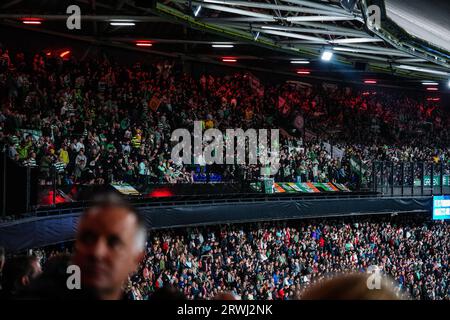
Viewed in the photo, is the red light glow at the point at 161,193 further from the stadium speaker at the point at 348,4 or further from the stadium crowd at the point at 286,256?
the stadium speaker at the point at 348,4

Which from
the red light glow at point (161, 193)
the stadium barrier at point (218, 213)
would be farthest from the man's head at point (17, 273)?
the red light glow at point (161, 193)

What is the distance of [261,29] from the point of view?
25.6 meters

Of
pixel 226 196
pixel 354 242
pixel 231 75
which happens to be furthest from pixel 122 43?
pixel 354 242

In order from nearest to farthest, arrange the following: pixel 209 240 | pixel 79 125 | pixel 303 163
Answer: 1. pixel 79 125
2. pixel 209 240
3. pixel 303 163

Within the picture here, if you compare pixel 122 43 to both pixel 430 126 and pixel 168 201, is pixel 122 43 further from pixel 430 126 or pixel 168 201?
pixel 430 126

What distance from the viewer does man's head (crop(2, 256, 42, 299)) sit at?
143 inches

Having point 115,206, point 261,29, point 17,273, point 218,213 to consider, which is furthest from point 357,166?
point 115,206

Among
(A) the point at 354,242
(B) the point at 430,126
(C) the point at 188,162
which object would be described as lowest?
(A) the point at 354,242

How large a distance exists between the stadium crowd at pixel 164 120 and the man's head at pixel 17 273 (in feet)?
37.3

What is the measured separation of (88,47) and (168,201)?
10725mm

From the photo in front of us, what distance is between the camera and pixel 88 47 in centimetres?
2866

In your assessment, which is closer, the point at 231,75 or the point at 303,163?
the point at 303,163
